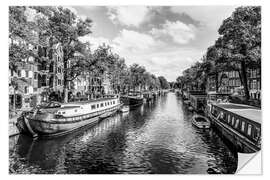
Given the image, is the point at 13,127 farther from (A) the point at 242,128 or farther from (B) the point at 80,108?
(A) the point at 242,128

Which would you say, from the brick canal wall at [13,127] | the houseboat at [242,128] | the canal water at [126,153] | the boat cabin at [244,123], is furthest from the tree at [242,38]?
the brick canal wall at [13,127]

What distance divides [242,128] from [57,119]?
19997mm

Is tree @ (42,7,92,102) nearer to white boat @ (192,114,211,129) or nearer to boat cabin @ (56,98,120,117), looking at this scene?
boat cabin @ (56,98,120,117)

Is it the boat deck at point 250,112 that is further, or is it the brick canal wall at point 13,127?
the brick canal wall at point 13,127

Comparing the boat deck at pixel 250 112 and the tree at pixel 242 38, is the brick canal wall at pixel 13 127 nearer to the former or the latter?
the boat deck at pixel 250 112

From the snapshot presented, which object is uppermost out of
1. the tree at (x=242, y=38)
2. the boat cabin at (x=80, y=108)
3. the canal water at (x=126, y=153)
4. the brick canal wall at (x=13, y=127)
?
the tree at (x=242, y=38)

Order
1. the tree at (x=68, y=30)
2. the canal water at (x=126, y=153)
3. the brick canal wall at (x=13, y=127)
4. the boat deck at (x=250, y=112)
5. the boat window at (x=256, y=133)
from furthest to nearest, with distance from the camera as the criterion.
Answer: the tree at (x=68, y=30) < the brick canal wall at (x=13, y=127) < the boat deck at (x=250, y=112) < the canal water at (x=126, y=153) < the boat window at (x=256, y=133)

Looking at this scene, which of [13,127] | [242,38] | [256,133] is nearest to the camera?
[256,133]

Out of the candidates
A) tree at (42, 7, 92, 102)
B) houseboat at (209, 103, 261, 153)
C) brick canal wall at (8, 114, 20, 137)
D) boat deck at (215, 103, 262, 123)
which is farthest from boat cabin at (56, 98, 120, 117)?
boat deck at (215, 103, 262, 123)

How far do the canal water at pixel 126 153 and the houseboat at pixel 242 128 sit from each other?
1.22 metres

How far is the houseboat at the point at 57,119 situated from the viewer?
26328 mm

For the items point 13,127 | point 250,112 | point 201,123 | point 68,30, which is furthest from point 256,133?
point 68,30

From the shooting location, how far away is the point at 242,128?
21672 millimetres
